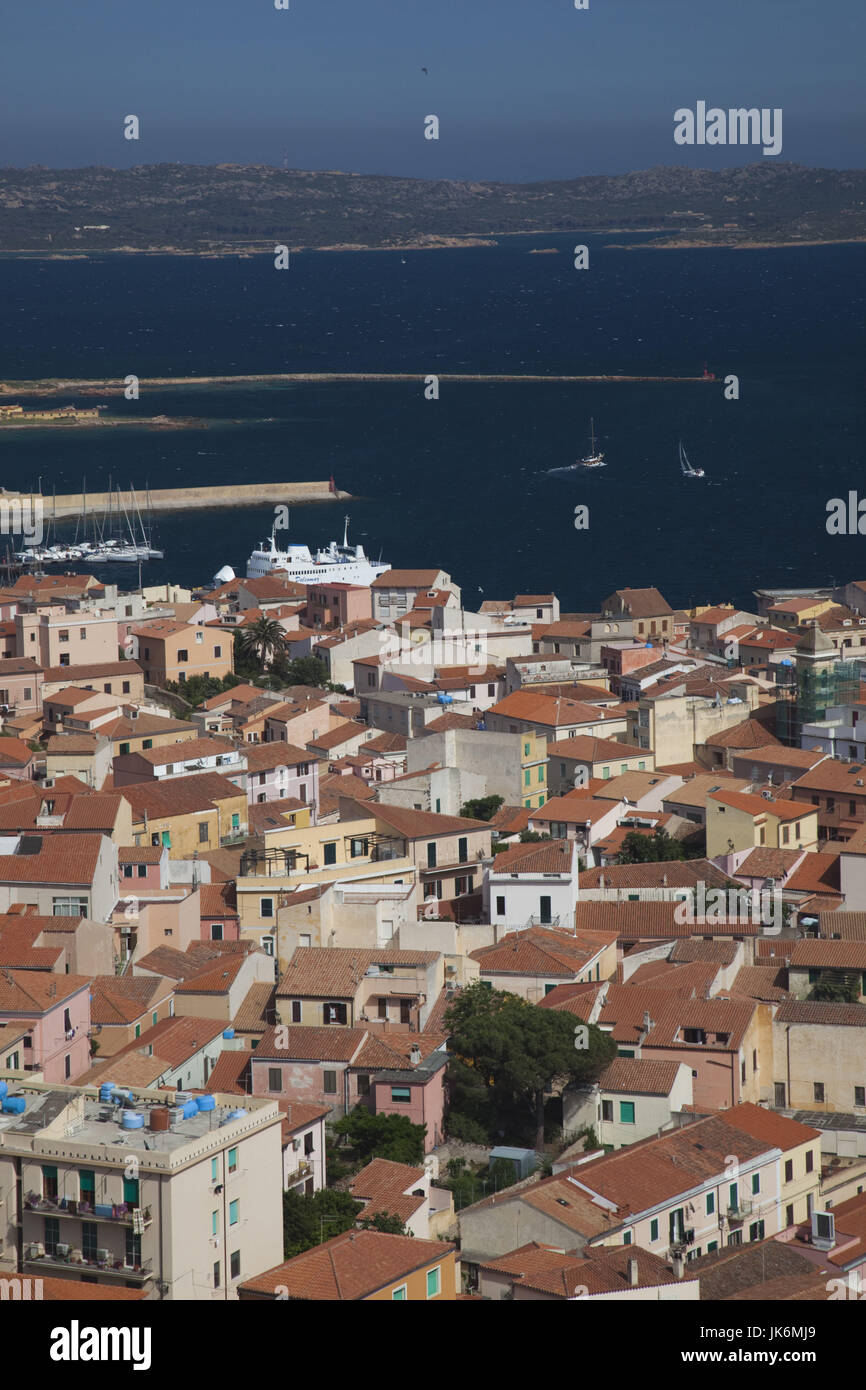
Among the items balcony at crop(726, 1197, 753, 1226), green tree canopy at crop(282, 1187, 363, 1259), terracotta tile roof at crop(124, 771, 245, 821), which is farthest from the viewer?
terracotta tile roof at crop(124, 771, 245, 821)

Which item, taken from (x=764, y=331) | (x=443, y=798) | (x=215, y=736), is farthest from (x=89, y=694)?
(x=764, y=331)

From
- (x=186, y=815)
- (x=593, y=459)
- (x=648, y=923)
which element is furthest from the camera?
(x=593, y=459)

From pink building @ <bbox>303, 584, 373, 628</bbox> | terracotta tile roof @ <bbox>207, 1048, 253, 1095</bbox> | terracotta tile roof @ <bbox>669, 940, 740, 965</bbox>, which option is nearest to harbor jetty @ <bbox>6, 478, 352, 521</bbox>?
pink building @ <bbox>303, 584, 373, 628</bbox>

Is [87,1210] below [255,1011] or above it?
above

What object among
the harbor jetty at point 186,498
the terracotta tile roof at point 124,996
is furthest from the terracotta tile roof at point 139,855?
the harbor jetty at point 186,498

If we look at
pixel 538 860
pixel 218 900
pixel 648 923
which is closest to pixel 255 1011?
pixel 218 900

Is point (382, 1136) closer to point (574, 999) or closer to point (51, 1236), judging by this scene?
point (574, 999)

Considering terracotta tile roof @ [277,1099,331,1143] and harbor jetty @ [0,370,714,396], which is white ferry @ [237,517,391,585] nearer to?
terracotta tile roof @ [277,1099,331,1143]

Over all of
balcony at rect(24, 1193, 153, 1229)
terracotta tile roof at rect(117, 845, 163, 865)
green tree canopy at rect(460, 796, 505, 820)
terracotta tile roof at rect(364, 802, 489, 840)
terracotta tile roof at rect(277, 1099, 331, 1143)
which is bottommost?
green tree canopy at rect(460, 796, 505, 820)
